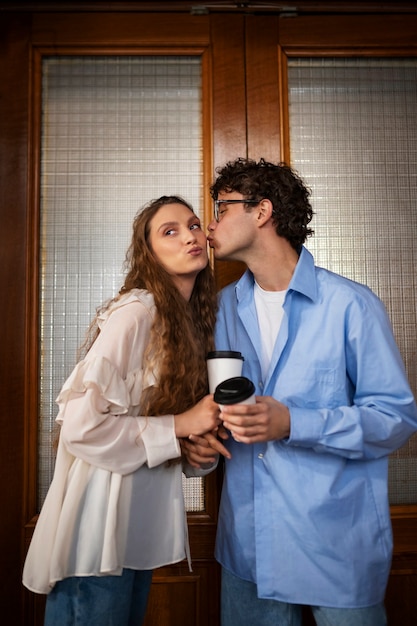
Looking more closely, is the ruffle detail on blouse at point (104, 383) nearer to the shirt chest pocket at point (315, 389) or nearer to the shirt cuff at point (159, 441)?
the shirt cuff at point (159, 441)

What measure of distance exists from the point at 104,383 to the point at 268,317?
2.03 ft

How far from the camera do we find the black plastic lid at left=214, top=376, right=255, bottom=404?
135 cm

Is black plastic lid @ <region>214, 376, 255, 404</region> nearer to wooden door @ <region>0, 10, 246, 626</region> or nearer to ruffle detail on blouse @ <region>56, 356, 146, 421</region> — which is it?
ruffle detail on blouse @ <region>56, 356, 146, 421</region>

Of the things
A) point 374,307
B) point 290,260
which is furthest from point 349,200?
point 374,307

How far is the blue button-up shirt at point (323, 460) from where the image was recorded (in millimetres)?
1476

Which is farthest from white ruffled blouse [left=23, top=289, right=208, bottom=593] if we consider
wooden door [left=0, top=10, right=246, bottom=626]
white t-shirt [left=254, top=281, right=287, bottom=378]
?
wooden door [left=0, top=10, right=246, bottom=626]

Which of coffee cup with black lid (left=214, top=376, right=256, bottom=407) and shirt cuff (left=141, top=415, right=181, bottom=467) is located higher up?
coffee cup with black lid (left=214, top=376, right=256, bottom=407)

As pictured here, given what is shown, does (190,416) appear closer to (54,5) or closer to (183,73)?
(183,73)

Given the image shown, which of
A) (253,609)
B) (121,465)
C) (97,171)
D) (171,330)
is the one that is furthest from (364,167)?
(253,609)

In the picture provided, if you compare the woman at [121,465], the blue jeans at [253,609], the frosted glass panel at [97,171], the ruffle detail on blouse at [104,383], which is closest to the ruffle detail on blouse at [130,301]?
the woman at [121,465]

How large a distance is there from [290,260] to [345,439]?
604 millimetres

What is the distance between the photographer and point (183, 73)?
2240 mm

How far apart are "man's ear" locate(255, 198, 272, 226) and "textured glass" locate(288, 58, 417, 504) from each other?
0.44 m

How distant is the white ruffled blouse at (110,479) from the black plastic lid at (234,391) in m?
0.18
